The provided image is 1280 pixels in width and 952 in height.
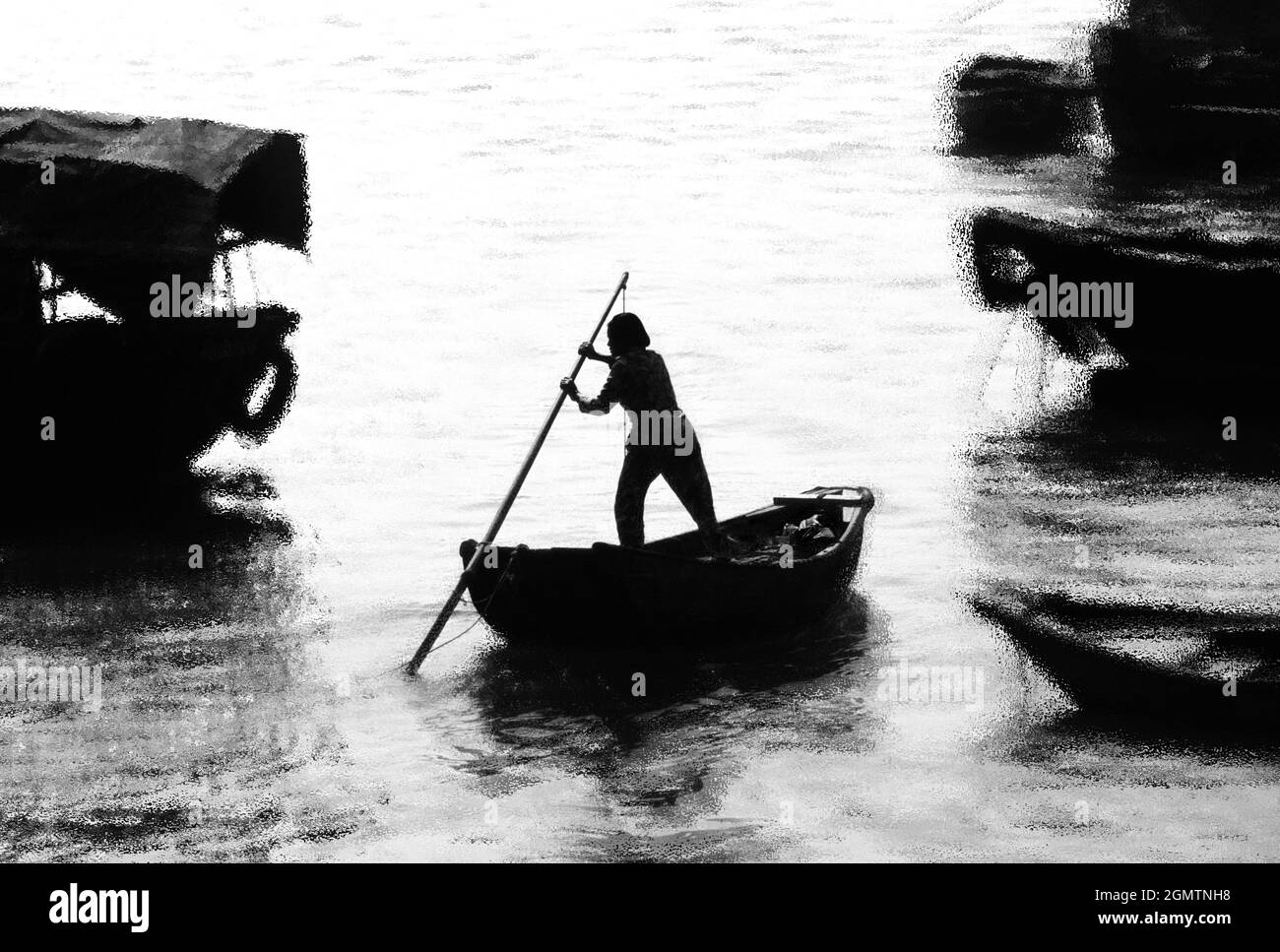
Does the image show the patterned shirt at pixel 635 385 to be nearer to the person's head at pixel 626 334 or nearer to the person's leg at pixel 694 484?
the person's head at pixel 626 334

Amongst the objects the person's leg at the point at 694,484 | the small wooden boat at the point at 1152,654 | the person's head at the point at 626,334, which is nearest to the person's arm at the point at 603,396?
the person's head at the point at 626,334

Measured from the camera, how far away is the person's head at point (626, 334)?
11891 millimetres

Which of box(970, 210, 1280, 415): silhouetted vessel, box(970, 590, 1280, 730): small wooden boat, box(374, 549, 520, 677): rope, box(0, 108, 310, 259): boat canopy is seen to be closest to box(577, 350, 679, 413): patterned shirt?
box(374, 549, 520, 677): rope

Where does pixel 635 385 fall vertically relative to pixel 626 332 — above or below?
below

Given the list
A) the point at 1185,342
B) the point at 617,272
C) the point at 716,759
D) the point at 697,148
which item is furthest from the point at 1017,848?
the point at 697,148

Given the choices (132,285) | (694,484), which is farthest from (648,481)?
(132,285)

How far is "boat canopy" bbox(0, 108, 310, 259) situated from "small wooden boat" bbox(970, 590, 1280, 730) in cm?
818

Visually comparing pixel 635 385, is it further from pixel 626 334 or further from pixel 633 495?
pixel 633 495

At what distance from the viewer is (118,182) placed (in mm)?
16281

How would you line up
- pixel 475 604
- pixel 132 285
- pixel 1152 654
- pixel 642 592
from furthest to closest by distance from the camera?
pixel 132 285 < pixel 1152 654 < pixel 475 604 < pixel 642 592

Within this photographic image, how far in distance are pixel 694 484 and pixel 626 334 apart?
125 cm

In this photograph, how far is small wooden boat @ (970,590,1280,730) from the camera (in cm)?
1120

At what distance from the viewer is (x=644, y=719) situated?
1119 cm
